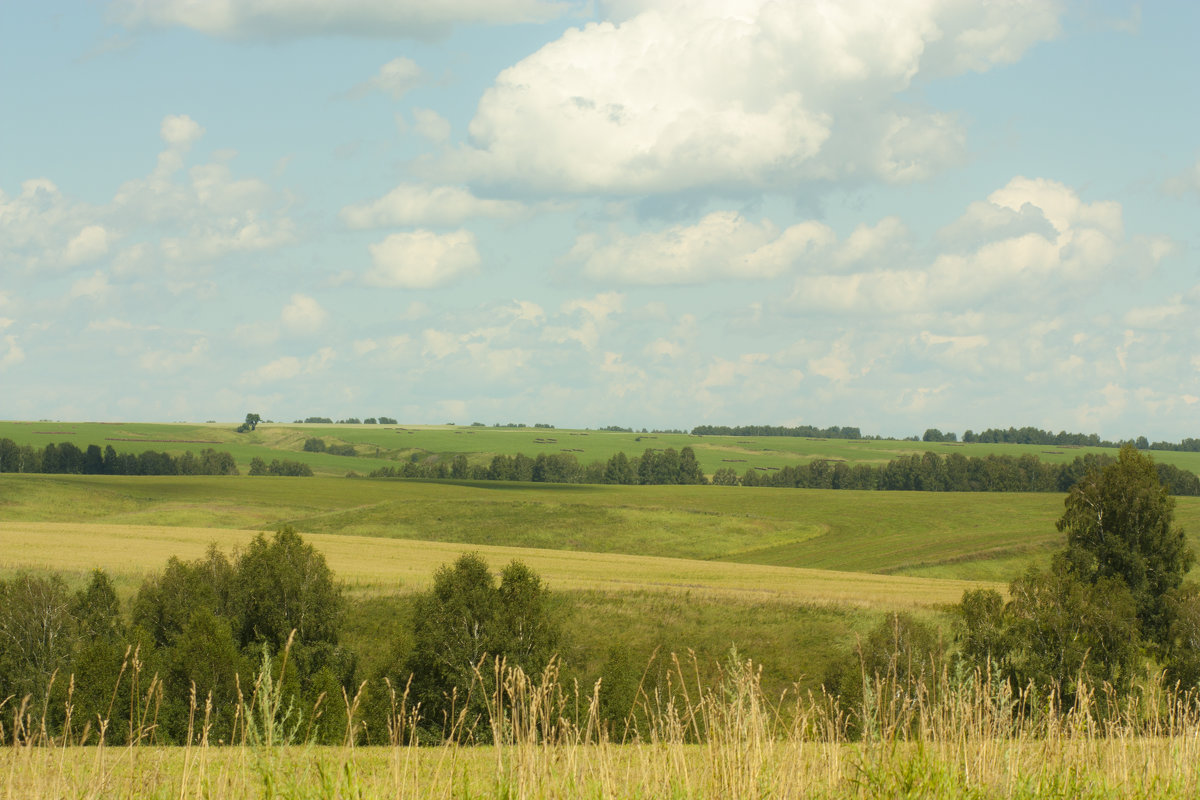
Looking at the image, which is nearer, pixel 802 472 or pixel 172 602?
pixel 172 602

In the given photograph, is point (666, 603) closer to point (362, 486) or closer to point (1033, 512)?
point (1033, 512)

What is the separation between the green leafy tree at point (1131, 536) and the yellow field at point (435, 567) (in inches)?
373

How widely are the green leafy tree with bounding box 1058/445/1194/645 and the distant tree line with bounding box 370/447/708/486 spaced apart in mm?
135005

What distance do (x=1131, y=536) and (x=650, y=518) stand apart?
74.7 m

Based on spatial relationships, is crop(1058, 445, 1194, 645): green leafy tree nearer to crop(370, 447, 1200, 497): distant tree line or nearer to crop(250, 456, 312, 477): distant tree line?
crop(370, 447, 1200, 497): distant tree line

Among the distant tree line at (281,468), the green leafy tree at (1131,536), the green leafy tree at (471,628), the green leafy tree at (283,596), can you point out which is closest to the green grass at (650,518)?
the green leafy tree at (1131,536)

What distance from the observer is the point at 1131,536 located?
2003 inches

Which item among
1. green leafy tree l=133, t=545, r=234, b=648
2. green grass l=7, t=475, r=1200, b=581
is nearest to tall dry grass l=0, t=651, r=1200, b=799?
green leafy tree l=133, t=545, r=234, b=648

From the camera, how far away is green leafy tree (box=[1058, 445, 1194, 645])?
4988cm

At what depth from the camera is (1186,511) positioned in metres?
107

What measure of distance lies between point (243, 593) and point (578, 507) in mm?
76054

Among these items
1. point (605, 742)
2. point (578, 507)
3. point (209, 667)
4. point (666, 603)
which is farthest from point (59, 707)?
point (578, 507)

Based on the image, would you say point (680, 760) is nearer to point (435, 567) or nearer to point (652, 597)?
point (652, 597)

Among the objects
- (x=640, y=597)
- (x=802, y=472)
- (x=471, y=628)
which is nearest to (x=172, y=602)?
(x=471, y=628)
